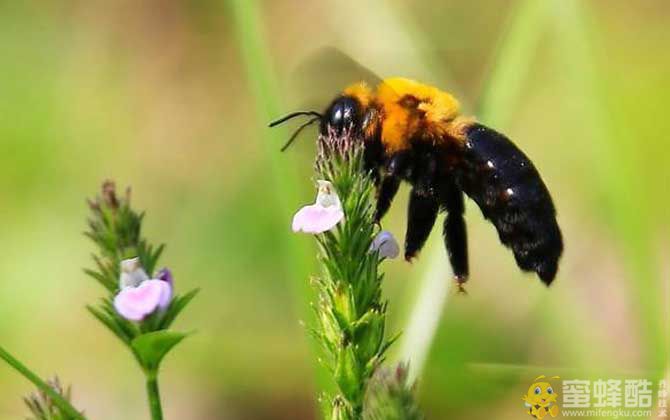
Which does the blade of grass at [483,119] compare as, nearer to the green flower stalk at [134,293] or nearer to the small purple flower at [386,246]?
the small purple flower at [386,246]

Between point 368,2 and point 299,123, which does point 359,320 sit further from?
point 368,2

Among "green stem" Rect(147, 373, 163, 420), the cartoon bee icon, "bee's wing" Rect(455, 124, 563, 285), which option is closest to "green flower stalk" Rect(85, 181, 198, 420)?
"green stem" Rect(147, 373, 163, 420)

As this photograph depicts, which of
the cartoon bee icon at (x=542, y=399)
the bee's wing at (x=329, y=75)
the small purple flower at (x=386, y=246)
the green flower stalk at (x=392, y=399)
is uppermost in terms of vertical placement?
the bee's wing at (x=329, y=75)

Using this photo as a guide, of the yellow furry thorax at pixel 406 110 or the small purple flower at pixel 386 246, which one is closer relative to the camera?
the small purple flower at pixel 386 246

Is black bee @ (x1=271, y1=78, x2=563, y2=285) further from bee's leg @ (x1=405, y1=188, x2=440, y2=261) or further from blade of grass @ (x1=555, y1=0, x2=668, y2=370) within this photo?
blade of grass @ (x1=555, y1=0, x2=668, y2=370)

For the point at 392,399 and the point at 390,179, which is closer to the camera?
the point at 392,399

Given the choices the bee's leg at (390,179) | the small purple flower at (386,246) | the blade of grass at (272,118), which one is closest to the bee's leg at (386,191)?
the bee's leg at (390,179)

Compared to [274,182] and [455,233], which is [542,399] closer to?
[455,233]

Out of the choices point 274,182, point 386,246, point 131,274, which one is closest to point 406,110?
point 386,246
